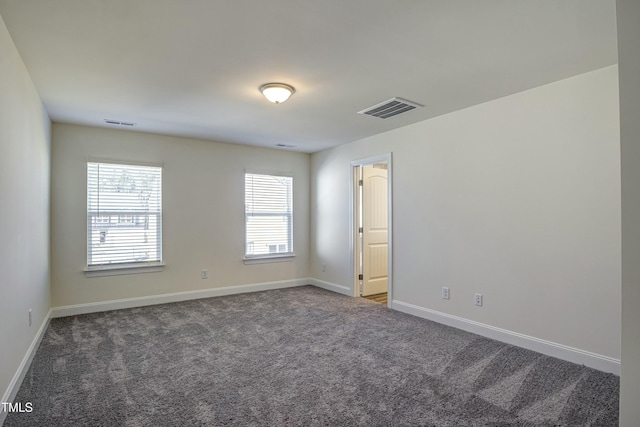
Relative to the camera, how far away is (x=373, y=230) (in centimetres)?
548

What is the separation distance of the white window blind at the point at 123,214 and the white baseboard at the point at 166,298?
1.70 feet

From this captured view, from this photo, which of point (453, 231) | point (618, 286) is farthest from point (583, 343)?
point (453, 231)

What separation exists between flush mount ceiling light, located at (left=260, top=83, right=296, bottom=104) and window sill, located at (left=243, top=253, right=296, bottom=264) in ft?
10.3

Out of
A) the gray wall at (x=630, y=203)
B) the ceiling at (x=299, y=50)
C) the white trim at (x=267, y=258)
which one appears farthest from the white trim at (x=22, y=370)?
the gray wall at (x=630, y=203)

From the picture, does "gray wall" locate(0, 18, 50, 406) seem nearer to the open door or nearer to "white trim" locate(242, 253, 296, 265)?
"white trim" locate(242, 253, 296, 265)

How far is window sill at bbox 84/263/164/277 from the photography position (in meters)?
4.39

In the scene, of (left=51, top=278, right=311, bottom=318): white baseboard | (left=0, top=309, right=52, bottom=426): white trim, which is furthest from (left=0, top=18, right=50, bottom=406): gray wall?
(left=51, top=278, right=311, bottom=318): white baseboard

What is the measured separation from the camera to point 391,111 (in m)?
3.78

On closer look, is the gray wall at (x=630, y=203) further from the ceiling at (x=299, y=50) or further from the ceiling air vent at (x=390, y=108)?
the ceiling air vent at (x=390, y=108)

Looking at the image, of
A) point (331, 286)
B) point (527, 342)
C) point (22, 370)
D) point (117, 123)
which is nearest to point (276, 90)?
point (117, 123)

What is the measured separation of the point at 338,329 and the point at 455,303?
4.35 feet

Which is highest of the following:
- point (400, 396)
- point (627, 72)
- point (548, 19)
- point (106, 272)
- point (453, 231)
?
point (548, 19)

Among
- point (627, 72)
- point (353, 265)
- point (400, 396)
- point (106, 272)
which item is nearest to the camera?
point (627, 72)

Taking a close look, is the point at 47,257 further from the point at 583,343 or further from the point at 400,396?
the point at 583,343
